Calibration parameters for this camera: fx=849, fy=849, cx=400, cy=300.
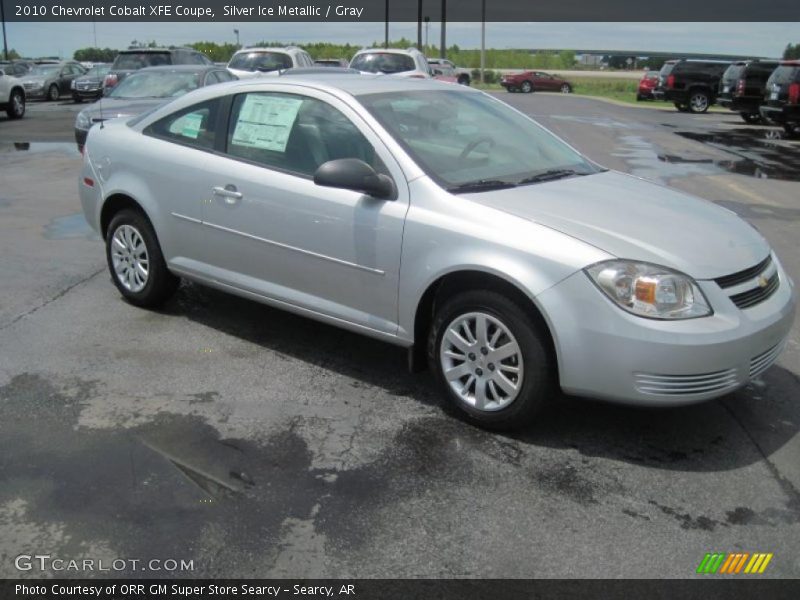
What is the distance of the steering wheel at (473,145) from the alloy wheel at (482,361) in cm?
105

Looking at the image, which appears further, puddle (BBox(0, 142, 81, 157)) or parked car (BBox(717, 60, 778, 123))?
parked car (BBox(717, 60, 778, 123))

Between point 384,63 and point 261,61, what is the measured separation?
118 inches

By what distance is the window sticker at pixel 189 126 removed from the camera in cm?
546

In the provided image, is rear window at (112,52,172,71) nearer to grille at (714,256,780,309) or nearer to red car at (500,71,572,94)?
grille at (714,256,780,309)

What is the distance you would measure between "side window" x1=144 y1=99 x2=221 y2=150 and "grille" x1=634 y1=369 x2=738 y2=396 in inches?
120

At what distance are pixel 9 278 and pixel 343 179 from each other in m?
3.78

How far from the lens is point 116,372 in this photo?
4.89 m

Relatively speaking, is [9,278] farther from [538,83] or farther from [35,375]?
[538,83]

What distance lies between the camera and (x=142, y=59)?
1767 centimetres

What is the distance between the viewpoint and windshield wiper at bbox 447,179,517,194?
4.33 m

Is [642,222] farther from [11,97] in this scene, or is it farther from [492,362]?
[11,97]

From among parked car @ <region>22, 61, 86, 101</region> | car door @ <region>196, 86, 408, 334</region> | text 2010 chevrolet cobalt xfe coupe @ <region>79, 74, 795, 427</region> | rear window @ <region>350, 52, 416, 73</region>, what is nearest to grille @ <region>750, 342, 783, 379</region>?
text 2010 chevrolet cobalt xfe coupe @ <region>79, 74, 795, 427</region>

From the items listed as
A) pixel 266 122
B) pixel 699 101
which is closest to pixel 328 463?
pixel 266 122

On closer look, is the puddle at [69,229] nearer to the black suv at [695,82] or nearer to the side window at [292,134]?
the side window at [292,134]
